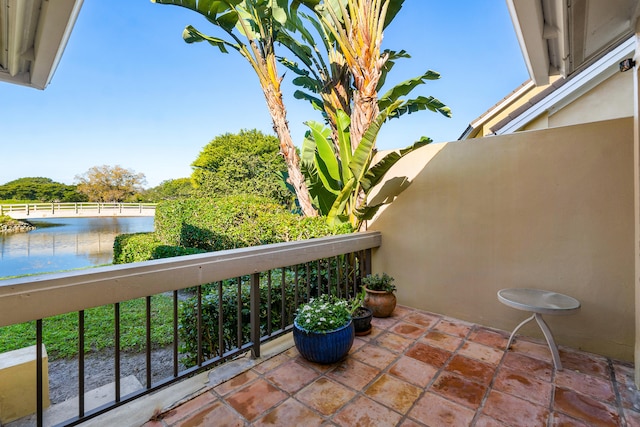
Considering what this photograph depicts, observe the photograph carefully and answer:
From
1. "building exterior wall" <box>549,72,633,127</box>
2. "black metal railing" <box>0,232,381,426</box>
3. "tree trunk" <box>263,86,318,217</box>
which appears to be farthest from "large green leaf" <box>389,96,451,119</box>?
"black metal railing" <box>0,232,381,426</box>

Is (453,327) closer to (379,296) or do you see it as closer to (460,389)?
(379,296)

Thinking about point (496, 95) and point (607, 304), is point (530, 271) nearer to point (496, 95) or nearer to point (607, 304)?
point (607, 304)

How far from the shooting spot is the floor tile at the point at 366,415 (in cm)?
164

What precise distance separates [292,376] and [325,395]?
13.0 inches

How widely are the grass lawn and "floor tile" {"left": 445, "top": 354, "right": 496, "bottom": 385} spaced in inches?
141

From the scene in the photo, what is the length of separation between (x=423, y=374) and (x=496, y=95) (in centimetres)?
1146

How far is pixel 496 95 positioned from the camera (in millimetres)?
10258

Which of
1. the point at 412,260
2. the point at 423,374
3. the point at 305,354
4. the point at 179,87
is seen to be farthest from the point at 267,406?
the point at 179,87

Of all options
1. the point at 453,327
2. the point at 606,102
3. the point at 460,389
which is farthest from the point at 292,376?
the point at 606,102

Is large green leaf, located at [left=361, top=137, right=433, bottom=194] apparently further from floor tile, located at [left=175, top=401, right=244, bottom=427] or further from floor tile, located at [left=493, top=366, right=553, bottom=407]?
floor tile, located at [left=175, top=401, right=244, bottom=427]

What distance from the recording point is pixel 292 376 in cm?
211

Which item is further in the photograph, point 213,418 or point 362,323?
point 362,323

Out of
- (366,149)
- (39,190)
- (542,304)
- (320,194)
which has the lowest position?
(542,304)

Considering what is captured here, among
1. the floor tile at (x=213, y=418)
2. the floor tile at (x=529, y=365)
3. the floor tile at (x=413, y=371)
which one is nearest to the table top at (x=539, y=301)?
the floor tile at (x=529, y=365)
